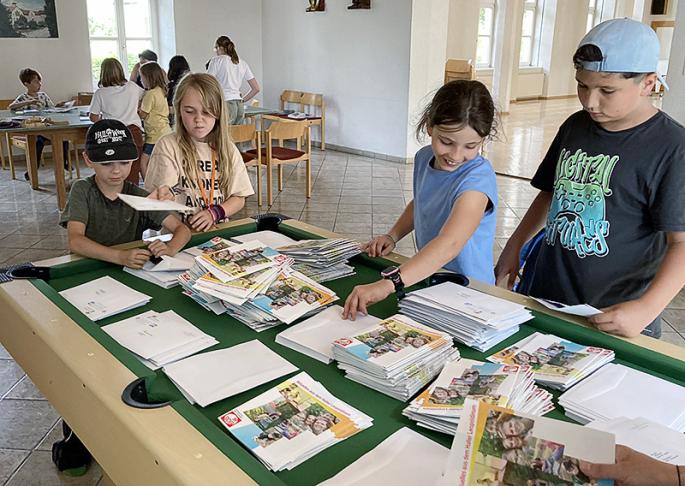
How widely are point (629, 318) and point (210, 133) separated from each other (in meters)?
1.77

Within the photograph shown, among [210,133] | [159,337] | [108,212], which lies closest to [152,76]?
[210,133]

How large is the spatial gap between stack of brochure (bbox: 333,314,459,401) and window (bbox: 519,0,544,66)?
13560 millimetres

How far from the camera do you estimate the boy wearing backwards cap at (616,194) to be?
1498 mm

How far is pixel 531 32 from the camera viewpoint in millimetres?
14188

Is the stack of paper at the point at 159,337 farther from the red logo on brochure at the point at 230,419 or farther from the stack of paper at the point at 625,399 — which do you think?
the stack of paper at the point at 625,399

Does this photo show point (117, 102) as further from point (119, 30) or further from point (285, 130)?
point (119, 30)

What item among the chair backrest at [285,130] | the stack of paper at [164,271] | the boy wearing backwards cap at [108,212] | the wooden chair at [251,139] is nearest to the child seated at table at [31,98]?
the wooden chair at [251,139]

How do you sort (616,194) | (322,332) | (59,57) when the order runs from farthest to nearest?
(59,57), (616,194), (322,332)

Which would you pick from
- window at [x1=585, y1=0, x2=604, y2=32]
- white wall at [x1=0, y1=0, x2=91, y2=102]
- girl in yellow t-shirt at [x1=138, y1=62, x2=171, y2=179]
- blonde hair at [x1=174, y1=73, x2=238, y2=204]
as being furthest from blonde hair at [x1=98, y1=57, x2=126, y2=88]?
window at [x1=585, y1=0, x2=604, y2=32]

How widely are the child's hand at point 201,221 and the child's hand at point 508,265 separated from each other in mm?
1118

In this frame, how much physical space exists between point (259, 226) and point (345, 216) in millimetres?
3012

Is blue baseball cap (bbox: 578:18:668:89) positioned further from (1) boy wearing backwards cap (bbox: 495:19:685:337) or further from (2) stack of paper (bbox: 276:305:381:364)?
(2) stack of paper (bbox: 276:305:381:364)

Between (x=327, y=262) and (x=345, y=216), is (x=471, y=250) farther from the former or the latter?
(x=345, y=216)

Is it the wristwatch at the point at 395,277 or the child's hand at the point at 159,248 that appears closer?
the wristwatch at the point at 395,277
